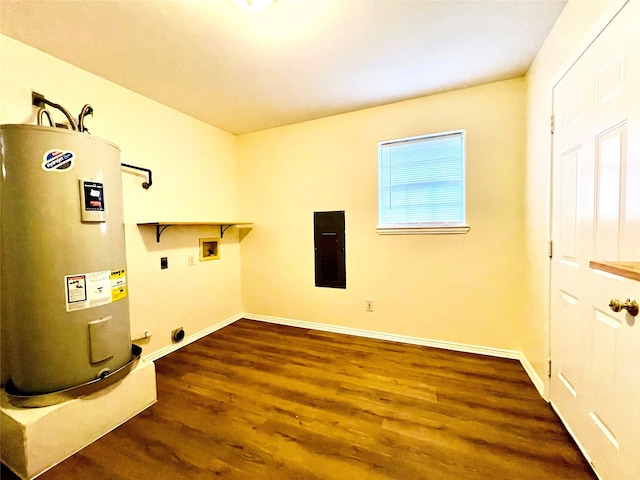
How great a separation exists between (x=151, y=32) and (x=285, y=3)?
2.89 ft

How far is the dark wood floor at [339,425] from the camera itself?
128cm

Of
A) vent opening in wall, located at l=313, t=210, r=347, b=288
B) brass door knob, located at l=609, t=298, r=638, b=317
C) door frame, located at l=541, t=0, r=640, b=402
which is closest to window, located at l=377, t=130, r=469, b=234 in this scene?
vent opening in wall, located at l=313, t=210, r=347, b=288

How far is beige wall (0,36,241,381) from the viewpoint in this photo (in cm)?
172

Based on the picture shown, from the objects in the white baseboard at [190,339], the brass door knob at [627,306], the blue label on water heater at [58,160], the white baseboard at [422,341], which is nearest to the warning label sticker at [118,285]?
the blue label on water heater at [58,160]

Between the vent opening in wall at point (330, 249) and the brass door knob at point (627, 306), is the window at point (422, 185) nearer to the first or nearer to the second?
the vent opening in wall at point (330, 249)

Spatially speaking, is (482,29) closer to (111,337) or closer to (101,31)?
(101,31)

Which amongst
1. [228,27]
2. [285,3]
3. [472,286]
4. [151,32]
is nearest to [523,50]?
[285,3]

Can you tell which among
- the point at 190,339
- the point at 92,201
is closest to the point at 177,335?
the point at 190,339

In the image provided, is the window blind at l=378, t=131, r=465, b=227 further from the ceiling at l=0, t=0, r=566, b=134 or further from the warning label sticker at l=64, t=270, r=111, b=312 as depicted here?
the warning label sticker at l=64, t=270, r=111, b=312

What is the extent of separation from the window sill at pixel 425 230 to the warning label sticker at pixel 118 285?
86.3 inches

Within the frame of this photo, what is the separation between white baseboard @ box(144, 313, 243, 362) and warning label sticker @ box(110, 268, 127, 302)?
95cm

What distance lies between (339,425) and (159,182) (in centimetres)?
254

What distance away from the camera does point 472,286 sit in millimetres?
2398

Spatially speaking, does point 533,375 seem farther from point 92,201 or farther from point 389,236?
point 92,201
